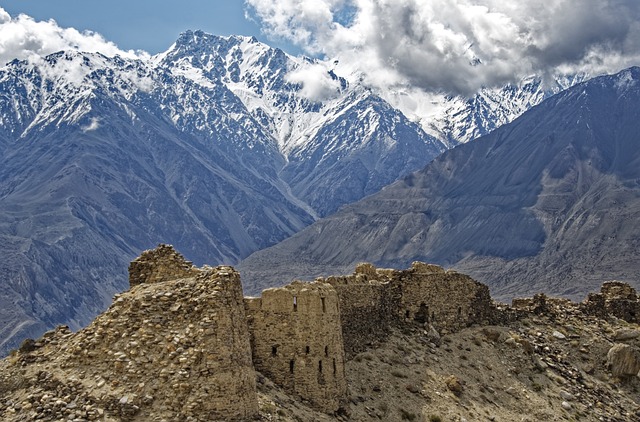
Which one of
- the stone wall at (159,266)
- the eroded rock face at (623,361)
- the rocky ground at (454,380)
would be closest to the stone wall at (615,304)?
the rocky ground at (454,380)

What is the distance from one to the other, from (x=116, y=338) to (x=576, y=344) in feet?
91.7

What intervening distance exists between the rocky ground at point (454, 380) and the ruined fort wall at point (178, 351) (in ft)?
0.84

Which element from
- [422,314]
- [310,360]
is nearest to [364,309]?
[422,314]

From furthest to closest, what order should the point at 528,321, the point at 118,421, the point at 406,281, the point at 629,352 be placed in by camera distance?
1. the point at 528,321
2. the point at 629,352
3. the point at 406,281
4. the point at 118,421

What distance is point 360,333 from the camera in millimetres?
36188

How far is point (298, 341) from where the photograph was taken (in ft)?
92.2

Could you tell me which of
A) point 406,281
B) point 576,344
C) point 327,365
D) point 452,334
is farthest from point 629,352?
point 327,365

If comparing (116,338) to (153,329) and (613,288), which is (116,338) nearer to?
(153,329)

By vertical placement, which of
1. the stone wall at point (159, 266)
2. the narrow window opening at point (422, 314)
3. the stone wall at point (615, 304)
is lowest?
the stone wall at point (615, 304)

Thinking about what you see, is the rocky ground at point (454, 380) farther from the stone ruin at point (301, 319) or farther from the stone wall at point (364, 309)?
the stone ruin at point (301, 319)

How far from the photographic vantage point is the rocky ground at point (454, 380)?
874 inches

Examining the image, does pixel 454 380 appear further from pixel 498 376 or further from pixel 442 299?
pixel 442 299

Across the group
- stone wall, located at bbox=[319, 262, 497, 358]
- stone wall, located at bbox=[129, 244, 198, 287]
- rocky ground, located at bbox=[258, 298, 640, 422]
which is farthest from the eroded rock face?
stone wall, located at bbox=[129, 244, 198, 287]

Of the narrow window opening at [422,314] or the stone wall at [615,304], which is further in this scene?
the stone wall at [615,304]
